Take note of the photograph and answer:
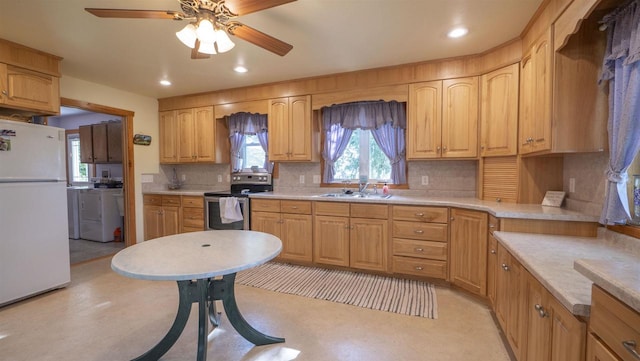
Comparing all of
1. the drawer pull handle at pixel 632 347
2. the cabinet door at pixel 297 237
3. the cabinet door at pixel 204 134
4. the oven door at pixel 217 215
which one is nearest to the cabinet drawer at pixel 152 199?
the cabinet door at pixel 204 134

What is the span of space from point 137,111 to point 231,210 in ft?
7.64

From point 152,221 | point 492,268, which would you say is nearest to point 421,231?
point 492,268

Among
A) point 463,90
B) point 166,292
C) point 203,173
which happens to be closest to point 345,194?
point 463,90

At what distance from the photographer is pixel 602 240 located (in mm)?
1683

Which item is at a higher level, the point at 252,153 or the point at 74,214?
the point at 252,153

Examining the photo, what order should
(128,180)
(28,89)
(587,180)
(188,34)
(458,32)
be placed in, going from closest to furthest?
1. (188,34)
2. (587,180)
3. (458,32)
4. (28,89)
5. (128,180)

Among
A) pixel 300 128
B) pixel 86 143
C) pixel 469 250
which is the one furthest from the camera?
pixel 86 143

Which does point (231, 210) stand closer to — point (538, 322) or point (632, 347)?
point (538, 322)

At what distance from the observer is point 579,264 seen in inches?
38.5

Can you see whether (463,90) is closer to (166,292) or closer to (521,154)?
(521,154)

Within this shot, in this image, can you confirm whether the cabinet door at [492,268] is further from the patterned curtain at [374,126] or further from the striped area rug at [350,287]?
the patterned curtain at [374,126]

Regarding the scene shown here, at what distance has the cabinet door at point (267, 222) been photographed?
3551 millimetres

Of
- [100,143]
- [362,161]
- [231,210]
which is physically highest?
[100,143]

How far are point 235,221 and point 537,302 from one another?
3.27m
